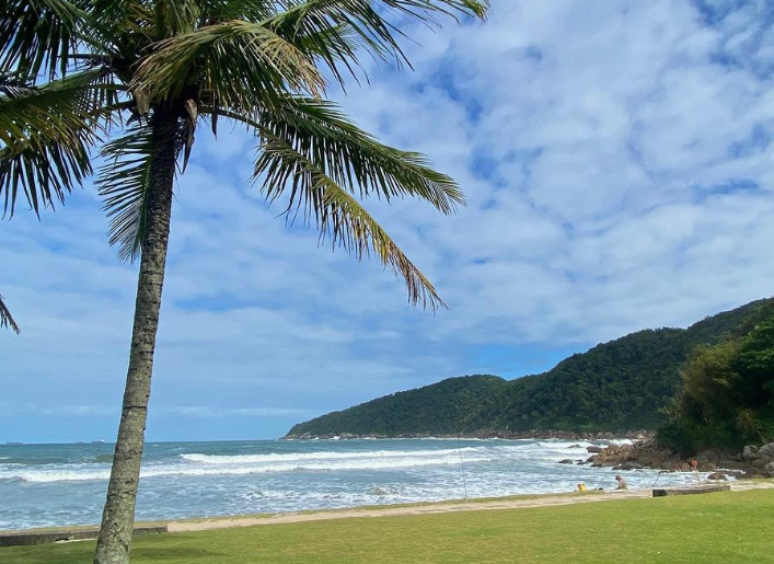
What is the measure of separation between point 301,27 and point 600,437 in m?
93.5

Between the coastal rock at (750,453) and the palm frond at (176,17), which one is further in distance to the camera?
the coastal rock at (750,453)

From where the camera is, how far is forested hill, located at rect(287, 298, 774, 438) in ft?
283

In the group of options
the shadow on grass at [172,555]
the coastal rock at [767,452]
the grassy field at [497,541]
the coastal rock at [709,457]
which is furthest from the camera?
the coastal rock at [709,457]

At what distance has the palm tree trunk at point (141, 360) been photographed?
423 cm

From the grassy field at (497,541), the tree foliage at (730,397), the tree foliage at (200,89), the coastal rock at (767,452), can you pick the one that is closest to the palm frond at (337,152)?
the tree foliage at (200,89)

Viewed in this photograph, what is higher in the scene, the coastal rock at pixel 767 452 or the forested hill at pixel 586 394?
the forested hill at pixel 586 394

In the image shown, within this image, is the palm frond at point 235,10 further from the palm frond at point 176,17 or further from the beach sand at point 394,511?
the beach sand at point 394,511

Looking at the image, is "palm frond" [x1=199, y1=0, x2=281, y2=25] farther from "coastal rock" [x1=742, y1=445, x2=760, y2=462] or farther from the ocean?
"coastal rock" [x1=742, y1=445, x2=760, y2=462]

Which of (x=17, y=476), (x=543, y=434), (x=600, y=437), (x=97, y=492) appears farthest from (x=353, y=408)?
(x=97, y=492)

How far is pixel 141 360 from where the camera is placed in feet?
14.6

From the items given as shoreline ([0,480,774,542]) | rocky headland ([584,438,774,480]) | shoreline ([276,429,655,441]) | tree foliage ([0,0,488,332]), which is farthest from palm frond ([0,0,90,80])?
shoreline ([276,429,655,441])

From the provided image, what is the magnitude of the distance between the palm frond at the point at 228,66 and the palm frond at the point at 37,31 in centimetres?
57

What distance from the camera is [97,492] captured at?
79.3 ft

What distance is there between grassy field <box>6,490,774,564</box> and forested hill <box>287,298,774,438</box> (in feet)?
191
